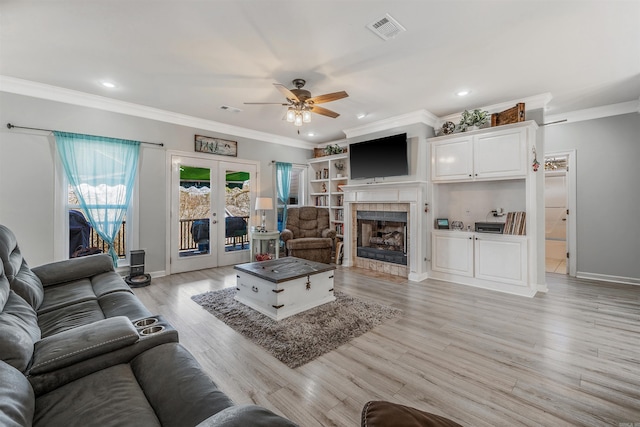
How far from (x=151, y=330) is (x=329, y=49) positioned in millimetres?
2679

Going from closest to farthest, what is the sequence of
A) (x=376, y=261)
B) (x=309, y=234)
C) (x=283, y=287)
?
(x=283, y=287) → (x=376, y=261) → (x=309, y=234)

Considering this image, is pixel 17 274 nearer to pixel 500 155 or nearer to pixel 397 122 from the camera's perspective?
pixel 397 122

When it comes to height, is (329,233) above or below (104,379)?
above

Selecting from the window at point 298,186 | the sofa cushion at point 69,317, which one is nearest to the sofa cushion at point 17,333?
the sofa cushion at point 69,317

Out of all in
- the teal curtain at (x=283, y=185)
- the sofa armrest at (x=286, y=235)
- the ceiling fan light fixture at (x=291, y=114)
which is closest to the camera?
the ceiling fan light fixture at (x=291, y=114)

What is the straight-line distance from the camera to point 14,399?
0.83 m

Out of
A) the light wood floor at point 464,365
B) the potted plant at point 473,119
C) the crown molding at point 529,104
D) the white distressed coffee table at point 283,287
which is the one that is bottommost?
the light wood floor at point 464,365

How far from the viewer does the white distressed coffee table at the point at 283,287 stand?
2904 millimetres

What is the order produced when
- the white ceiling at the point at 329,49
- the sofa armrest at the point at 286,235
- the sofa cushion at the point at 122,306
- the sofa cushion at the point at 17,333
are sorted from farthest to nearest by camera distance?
the sofa armrest at the point at 286,235, the white ceiling at the point at 329,49, the sofa cushion at the point at 122,306, the sofa cushion at the point at 17,333

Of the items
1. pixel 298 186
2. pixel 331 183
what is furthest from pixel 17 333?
pixel 298 186

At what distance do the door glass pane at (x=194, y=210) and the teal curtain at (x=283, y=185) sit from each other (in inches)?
59.9

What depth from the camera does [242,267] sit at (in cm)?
334

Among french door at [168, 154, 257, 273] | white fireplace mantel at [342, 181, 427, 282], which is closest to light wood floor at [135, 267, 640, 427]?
white fireplace mantel at [342, 181, 427, 282]

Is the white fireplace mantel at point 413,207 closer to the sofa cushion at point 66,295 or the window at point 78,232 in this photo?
the sofa cushion at point 66,295
